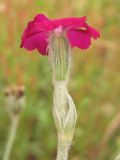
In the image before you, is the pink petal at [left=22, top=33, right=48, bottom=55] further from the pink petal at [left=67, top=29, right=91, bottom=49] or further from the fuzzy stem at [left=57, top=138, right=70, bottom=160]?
the fuzzy stem at [left=57, top=138, right=70, bottom=160]

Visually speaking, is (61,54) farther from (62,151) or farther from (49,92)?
(49,92)

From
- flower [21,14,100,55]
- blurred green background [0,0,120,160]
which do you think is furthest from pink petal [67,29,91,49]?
blurred green background [0,0,120,160]

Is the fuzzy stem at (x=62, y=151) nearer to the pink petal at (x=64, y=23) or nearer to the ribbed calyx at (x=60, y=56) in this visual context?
the ribbed calyx at (x=60, y=56)

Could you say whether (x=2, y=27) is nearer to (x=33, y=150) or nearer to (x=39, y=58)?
(x=39, y=58)

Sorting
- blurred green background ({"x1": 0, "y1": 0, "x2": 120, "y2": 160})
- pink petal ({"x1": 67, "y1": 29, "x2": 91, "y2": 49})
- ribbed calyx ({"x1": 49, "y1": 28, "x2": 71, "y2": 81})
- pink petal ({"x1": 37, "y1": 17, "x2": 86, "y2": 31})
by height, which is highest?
pink petal ({"x1": 37, "y1": 17, "x2": 86, "y2": 31})

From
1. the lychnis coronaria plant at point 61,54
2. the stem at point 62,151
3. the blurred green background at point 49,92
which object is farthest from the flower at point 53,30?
the blurred green background at point 49,92

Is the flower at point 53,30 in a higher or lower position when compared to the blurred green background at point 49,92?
higher

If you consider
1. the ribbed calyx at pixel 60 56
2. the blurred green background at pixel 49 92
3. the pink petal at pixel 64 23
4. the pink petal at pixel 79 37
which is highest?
the pink petal at pixel 64 23
